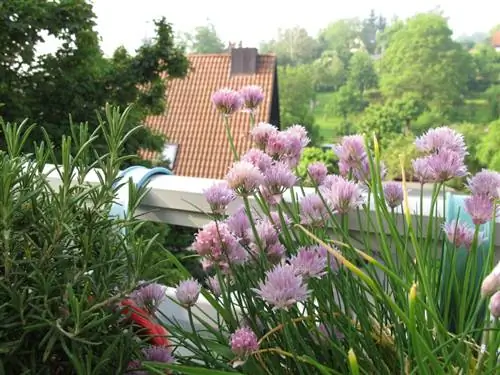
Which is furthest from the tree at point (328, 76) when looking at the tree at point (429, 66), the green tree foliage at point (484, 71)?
the green tree foliage at point (484, 71)

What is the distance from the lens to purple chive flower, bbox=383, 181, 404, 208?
0.50m

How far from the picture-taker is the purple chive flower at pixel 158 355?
41cm

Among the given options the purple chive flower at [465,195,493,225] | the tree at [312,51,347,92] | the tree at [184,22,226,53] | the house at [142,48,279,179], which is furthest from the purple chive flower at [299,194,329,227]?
the tree at [184,22,226,53]

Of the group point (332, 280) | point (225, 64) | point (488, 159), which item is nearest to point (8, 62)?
point (332, 280)

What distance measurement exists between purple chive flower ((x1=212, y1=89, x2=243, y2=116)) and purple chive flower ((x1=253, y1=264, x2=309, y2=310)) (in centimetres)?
24

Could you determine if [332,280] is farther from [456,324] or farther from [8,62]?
[8,62]

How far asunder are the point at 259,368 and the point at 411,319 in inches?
5.1

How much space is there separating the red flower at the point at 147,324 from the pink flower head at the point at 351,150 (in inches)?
8.0

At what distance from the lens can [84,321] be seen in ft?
1.15

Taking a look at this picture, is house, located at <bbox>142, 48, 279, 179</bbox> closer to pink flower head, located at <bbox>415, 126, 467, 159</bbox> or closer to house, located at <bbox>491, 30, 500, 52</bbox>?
pink flower head, located at <bbox>415, 126, 467, 159</bbox>

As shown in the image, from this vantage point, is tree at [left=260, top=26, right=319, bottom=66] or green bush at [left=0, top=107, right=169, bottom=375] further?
tree at [left=260, top=26, right=319, bottom=66]

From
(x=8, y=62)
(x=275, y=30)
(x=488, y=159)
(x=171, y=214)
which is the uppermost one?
(x=275, y=30)

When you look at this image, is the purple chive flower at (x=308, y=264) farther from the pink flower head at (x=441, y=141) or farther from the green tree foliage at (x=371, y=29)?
the green tree foliage at (x=371, y=29)

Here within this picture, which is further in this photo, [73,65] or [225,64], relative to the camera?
[225,64]
